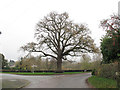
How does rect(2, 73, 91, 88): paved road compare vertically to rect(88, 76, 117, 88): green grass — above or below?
below

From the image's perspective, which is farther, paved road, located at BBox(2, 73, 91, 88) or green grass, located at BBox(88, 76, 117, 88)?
paved road, located at BBox(2, 73, 91, 88)

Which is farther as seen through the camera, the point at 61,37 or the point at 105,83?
the point at 61,37

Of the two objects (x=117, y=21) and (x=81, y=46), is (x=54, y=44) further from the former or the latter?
(x=117, y=21)

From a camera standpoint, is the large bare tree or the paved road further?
the large bare tree

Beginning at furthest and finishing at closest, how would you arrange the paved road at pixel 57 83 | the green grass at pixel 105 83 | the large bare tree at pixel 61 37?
the large bare tree at pixel 61 37 < the paved road at pixel 57 83 < the green grass at pixel 105 83

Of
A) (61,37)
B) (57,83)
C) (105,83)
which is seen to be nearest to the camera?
(105,83)

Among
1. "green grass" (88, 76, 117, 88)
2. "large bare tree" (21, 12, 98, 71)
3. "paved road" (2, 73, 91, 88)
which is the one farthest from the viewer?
"large bare tree" (21, 12, 98, 71)

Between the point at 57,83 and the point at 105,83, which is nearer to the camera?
the point at 105,83

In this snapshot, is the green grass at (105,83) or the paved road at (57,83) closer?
the green grass at (105,83)

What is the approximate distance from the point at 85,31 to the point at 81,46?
3.70 m

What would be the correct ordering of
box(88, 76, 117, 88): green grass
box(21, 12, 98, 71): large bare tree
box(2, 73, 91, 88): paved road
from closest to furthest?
box(88, 76, 117, 88): green grass < box(2, 73, 91, 88): paved road < box(21, 12, 98, 71): large bare tree

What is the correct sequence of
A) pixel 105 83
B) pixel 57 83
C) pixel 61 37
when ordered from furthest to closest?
pixel 61 37
pixel 57 83
pixel 105 83

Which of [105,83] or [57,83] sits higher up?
[105,83]

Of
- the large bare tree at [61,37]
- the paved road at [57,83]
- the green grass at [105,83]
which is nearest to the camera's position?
the green grass at [105,83]
